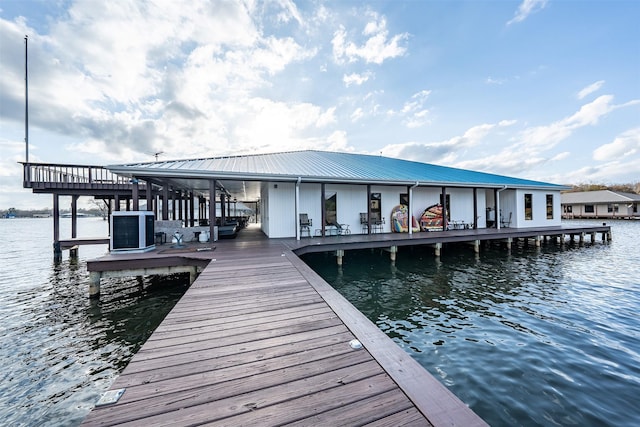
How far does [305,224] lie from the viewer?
34.4ft

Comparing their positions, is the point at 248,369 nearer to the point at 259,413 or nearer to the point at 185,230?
the point at 259,413

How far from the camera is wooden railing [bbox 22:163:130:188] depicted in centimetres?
1059

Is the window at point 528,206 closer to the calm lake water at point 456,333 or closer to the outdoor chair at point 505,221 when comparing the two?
the outdoor chair at point 505,221

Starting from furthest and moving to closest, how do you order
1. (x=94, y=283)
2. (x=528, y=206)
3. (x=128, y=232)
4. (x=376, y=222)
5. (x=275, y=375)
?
(x=528, y=206) → (x=376, y=222) → (x=128, y=232) → (x=94, y=283) → (x=275, y=375)

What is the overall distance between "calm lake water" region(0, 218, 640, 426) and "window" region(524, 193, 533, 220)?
5854 millimetres

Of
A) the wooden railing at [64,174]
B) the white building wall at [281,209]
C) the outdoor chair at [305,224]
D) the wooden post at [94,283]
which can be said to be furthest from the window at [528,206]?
the wooden railing at [64,174]

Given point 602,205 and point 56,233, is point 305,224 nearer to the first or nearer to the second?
point 56,233

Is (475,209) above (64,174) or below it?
below

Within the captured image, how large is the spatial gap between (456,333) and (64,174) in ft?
54.9

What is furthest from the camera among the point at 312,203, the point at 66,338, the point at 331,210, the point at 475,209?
the point at 475,209

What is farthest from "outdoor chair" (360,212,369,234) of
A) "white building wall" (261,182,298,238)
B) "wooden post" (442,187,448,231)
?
"wooden post" (442,187,448,231)

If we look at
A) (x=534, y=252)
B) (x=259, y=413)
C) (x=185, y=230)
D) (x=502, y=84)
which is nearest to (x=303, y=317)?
(x=259, y=413)

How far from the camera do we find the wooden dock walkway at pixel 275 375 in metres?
1.35

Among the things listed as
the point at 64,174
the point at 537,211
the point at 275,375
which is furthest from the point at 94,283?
the point at 537,211
